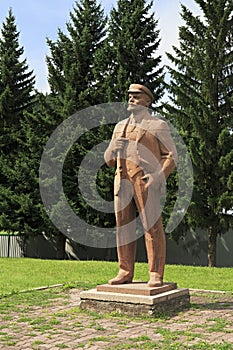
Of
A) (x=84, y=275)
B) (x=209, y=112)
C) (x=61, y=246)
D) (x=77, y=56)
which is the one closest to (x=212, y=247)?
(x=209, y=112)

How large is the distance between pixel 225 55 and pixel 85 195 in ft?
21.4

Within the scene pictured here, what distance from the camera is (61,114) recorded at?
17.8 m

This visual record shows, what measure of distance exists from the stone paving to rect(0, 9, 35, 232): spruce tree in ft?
38.5

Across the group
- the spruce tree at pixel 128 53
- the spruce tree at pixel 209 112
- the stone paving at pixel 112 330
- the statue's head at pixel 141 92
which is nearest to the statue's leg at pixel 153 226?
the stone paving at pixel 112 330

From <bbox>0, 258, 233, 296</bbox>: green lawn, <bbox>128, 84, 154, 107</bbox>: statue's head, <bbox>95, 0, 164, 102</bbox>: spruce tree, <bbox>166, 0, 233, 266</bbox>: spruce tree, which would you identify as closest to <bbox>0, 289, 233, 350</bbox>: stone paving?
<bbox>0, 258, 233, 296</bbox>: green lawn

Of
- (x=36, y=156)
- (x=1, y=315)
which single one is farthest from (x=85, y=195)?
(x=1, y=315)

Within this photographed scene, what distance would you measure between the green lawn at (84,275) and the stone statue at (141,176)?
2.37 meters

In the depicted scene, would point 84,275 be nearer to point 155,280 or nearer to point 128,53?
point 155,280

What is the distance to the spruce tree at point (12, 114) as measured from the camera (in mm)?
17812

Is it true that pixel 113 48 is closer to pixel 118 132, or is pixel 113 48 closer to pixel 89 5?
pixel 89 5

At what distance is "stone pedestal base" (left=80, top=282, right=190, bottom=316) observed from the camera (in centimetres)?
580

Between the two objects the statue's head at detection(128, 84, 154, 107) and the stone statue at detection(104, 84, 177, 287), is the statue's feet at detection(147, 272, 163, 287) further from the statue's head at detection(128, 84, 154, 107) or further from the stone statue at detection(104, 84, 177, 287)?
Answer: the statue's head at detection(128, 84, 154, 107)

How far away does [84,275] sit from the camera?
1095cm

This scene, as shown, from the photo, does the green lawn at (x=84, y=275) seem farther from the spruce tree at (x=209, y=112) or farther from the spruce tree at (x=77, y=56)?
the spruce tree at (x=77, y=56)
